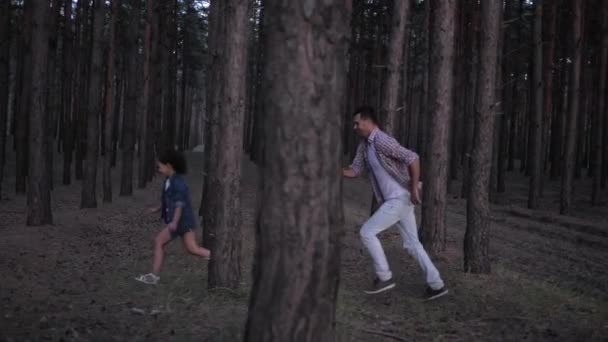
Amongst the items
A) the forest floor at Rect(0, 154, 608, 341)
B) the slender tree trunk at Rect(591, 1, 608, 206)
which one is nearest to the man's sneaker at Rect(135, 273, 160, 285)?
the forest floor at Rect(0, 154, 608, 341)

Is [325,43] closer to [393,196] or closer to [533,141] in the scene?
[393,196]

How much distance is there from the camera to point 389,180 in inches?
305

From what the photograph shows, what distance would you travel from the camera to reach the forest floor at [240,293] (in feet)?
21.1

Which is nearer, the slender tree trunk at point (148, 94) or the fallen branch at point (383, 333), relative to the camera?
the fallen branch at point (383, 333)

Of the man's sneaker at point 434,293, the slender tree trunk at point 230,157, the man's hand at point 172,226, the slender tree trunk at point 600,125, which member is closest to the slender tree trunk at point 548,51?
the slender tree trunk at point 600,125

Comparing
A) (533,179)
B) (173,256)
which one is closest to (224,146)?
(173,256)

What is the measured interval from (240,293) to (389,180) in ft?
7.56

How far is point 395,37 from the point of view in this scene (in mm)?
13484

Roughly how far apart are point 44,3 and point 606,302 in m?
11.3

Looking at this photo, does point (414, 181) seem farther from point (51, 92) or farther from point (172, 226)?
point (51, 92)

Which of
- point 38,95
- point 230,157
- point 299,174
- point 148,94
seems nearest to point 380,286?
point 230,157

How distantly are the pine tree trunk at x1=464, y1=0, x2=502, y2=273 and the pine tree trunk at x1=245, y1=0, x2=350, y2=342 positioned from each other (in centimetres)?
581

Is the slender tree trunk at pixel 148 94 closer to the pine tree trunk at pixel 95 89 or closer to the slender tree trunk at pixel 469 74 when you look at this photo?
the pine tree trunk at pixel 95 89

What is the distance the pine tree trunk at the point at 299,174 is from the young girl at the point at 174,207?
4345mm
